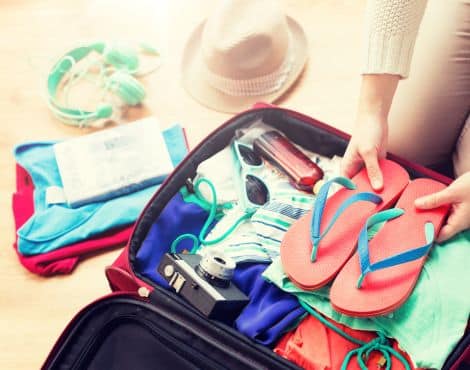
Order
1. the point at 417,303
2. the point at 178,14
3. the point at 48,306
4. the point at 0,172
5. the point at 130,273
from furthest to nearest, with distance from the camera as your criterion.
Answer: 1. the point at 178,14
2. the point at 0,172
3. the point at 48,306
4. the point at 130,273
5. the point at 417,303

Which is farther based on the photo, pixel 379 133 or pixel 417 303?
pixel 379 133

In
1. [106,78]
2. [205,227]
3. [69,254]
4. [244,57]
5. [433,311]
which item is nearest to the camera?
[433,311]

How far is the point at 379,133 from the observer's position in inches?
32.3

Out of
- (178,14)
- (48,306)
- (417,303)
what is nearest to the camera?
(417,303)

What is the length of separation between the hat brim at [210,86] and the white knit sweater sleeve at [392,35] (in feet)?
1.23

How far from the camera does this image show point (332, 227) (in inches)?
31.5

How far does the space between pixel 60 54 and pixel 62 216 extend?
0.47 m

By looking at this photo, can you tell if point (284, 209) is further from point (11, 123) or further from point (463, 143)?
point (11, 123)

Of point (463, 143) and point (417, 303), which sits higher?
point (463, 143)

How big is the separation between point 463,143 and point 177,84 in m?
0.63

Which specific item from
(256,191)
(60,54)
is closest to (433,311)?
(256,191)

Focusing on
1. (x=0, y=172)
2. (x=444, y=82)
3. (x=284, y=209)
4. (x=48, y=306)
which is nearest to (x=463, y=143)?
(x=444, y=82)

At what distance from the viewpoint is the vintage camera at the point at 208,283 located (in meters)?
0.73

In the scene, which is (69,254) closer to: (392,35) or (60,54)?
(60,54)
